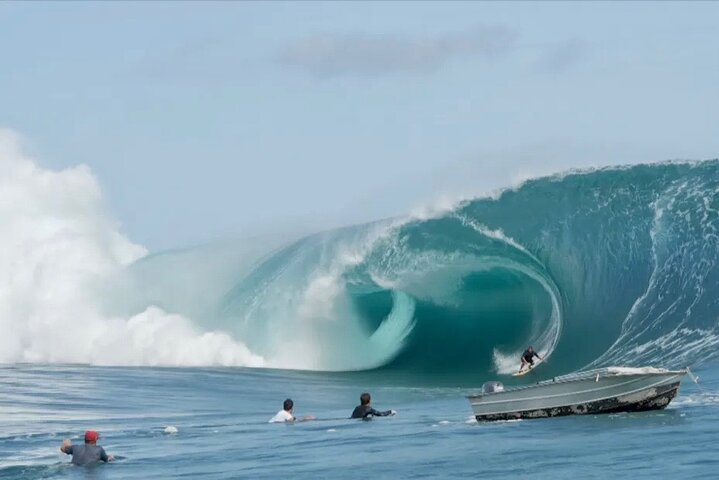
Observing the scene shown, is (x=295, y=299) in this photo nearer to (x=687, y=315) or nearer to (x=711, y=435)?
(x=687, y=315)

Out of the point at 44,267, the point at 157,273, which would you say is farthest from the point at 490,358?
the point at 44,267

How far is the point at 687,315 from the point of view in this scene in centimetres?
3288

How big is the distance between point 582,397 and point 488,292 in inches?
642

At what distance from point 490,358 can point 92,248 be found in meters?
21.0

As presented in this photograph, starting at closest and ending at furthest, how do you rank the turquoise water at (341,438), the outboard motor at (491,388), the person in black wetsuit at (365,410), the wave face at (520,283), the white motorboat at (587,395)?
the turquoise water at (341,438), the white motorboat at (587,395), the outboard motor at (491,388), the person in black wetsuit at (365,410), the wave face at (520,283)

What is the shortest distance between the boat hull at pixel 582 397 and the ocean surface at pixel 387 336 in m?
0.42

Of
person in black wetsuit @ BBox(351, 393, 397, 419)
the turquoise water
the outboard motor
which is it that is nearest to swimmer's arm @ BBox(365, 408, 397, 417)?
person in black wetsuit @ BBox(351, 393, 397, 419)

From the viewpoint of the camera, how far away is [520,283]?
38.0 m

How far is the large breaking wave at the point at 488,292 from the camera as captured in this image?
3428 centimetres

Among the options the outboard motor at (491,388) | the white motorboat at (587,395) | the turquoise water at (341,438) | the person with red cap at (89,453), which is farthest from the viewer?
the outboard motor at (491,388)

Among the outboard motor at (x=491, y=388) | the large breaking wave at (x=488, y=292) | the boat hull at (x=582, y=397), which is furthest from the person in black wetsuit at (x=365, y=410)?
the large breaking wave at (x=488, y=292)

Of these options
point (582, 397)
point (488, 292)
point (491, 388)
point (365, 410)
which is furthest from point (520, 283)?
point (582, 397)

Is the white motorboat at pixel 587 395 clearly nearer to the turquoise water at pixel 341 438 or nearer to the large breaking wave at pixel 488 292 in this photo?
the turquoise water at pixel 341 438

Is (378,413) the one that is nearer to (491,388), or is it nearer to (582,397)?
(491,388)
